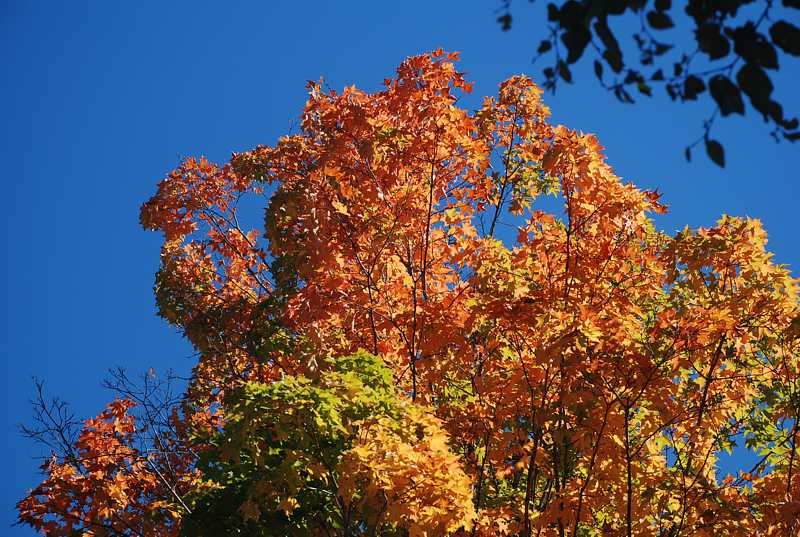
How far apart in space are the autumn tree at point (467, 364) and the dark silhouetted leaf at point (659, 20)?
5.26 meters

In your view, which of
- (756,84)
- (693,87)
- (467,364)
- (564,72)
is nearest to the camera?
(756,84)

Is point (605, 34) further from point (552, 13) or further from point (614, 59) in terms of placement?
point (552, 13)

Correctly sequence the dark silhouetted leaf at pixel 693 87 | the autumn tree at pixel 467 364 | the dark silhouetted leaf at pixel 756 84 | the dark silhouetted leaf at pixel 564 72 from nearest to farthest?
the dark silhouetted leaf at pixel 756 84 → the dark silhouetted leaf at pixel 693 87 → the dark silhouetted leaf at pixel 564 72 → the autumn tree at pixel 467 364

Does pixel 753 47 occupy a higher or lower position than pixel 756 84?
higher

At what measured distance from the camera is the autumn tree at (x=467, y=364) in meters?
8.73

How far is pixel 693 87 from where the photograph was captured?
3.59 m

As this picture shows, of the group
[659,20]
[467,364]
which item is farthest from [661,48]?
[467,364]

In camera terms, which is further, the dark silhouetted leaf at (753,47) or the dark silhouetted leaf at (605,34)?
the dark silhouetted leaf at (605,34)

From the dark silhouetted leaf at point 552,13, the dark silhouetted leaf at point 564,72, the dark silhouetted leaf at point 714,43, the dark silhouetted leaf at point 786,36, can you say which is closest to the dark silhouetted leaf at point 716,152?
the dark silhouetted leaf at point 714,43

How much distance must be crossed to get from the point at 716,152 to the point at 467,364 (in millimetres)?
7687

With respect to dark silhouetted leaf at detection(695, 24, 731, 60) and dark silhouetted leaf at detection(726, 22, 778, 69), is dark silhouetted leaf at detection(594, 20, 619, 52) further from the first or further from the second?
dark silhouetted leaf at detection(726, 22, 778, 69)

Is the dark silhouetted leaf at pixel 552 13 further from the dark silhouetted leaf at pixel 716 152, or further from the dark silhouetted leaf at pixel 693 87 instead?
the dark silhouetted leaf at pixel 716 152

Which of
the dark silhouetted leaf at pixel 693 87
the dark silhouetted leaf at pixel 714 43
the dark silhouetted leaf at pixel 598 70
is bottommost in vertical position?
the dark silhouetted leaf at pixel 693 87

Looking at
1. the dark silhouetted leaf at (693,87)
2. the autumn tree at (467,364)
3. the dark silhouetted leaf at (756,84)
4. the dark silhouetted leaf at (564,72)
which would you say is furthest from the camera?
the autumn tree at (467,364)
